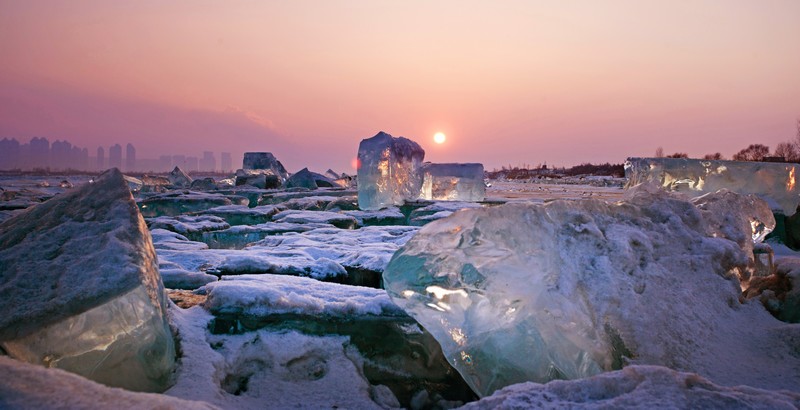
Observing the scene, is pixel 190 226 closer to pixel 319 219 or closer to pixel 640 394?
pixel 319 219

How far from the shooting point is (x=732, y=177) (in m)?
7.51

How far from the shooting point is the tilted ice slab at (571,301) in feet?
6.79

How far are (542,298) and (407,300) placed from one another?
65 cm

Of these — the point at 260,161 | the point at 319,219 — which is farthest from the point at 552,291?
the point at 260,161

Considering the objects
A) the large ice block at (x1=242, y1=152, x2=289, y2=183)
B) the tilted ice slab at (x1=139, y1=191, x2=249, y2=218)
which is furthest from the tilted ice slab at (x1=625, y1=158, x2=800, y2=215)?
the large ice block at (x1=242, y1=152, x2=289, y2=183)

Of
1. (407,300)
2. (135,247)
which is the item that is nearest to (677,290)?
(407,300)

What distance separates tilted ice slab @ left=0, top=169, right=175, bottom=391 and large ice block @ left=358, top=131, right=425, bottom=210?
27.9ft

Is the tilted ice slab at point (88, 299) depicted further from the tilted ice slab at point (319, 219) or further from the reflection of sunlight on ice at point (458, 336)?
the tilted ice slab at point (319, 219)

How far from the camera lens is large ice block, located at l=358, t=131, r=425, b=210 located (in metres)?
10.7

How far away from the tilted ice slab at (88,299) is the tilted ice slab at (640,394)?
1.36m

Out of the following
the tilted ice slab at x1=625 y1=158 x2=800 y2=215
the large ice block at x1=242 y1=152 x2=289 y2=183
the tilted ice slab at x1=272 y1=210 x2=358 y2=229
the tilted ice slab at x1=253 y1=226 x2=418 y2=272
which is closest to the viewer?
the tilted ice slab at x1=253 y1=226 x2=418 y2=272

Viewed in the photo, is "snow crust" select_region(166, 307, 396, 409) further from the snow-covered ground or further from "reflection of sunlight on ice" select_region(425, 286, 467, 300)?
"reflection of sunlight on ice" select_region(425, 286, 467, 300)

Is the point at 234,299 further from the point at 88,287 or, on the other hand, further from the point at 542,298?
the point at 542,298

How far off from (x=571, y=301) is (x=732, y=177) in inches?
278
